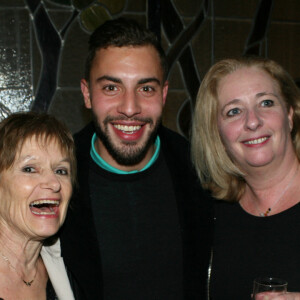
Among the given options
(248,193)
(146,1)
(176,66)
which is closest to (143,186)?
(248,193)

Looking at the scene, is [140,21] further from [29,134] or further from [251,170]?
[29,134]

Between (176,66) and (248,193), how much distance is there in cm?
208

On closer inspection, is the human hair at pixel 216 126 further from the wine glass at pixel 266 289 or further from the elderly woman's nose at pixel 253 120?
the wine glass at pixel 266 289

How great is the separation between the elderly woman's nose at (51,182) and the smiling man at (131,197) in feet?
1.27

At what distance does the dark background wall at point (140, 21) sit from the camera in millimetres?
3922

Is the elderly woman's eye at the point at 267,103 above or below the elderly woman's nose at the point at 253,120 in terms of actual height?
above

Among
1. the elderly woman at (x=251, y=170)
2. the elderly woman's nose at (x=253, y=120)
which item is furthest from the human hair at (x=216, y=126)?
the elderly woman's nose at (x=253, y=120)

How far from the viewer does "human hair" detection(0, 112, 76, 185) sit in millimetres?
1857

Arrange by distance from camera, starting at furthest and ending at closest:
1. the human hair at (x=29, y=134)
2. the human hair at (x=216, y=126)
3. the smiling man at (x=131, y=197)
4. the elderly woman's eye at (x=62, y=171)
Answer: the human hair at (x=216, y=126), the smiling man at (x=131, y=197), the elderly woman's eye at (x=62, y=171), the human hair at (x=29, y=134)

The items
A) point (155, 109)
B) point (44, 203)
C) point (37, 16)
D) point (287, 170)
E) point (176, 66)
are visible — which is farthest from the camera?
point (176, 66)

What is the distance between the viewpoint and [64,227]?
2299mm

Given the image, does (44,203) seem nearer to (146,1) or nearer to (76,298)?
(76,298)

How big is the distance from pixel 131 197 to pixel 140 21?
7.38 feet

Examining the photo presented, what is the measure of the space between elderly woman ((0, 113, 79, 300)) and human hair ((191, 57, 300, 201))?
31.7 inches
